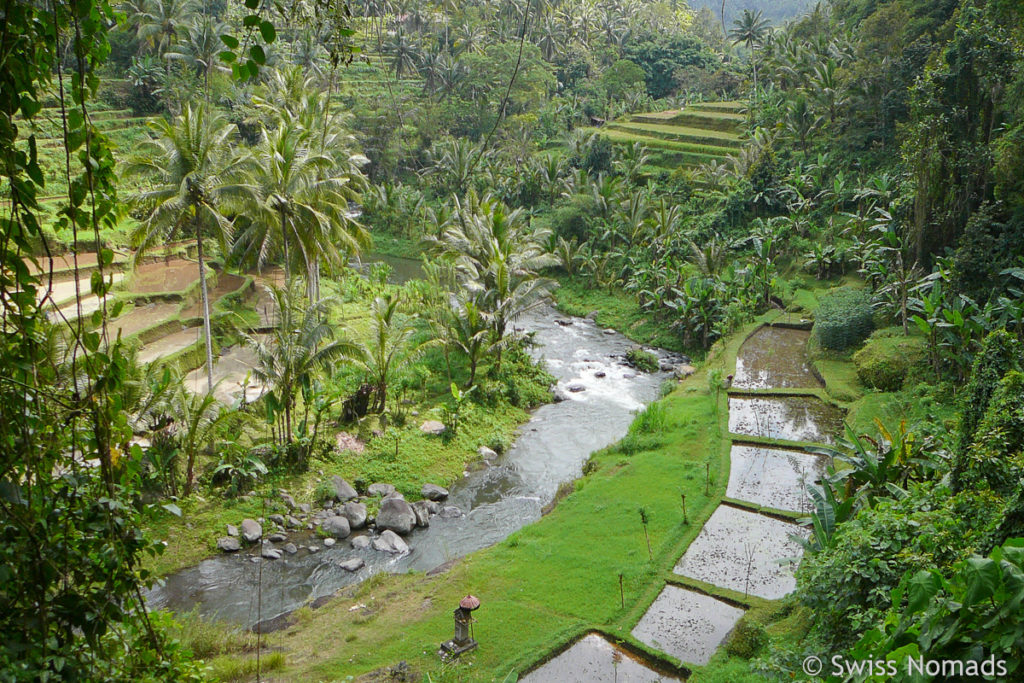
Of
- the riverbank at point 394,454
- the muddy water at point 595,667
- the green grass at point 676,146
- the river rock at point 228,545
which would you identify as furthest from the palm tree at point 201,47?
the muddy water at point 595,667

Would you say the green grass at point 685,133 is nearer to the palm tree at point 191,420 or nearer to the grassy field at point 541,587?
the grassy field at point 541,587

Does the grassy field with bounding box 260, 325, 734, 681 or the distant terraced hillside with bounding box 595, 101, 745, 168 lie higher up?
the distant terraced hillside with bounding box 595, 101, 745, 168

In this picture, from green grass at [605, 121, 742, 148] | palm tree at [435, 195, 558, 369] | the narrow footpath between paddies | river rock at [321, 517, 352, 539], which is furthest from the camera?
green grass at [605, 121, 742, 148]

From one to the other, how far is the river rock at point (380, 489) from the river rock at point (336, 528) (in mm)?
1007

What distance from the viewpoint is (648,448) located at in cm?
1372

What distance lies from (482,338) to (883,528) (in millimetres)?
10770

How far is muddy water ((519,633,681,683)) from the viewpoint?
7.86 meters

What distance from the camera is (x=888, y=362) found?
46.8 feet

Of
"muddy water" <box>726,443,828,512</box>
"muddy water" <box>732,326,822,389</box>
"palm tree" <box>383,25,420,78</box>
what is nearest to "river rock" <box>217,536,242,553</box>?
"muddy water" <box>726,443,828,512</box>

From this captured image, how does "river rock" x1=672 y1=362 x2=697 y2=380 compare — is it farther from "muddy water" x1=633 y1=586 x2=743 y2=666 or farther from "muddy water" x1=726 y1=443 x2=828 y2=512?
→ "muddy water" x1=633 y1=586 x2=743 y2=666

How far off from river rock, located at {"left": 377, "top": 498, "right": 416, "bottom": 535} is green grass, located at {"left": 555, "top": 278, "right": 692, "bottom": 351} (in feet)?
34.8

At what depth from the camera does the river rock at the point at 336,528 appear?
12.0 metres

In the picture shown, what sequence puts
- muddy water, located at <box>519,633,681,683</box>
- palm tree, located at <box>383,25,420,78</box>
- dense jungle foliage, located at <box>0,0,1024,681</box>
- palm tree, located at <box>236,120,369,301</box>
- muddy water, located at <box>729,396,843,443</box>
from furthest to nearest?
palm tree, located at <box>383,25,420,78</box> < palm tree, located at <box>236,120,369,301</box> < muddy water, located at <box>729,396,843,443</box> < muddy water, located at <box>519,633,681,683</box> < dense jungle foliage, located at <box>0,0,1024,681</box>

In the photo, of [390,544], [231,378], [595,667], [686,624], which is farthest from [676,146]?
[595,667]
